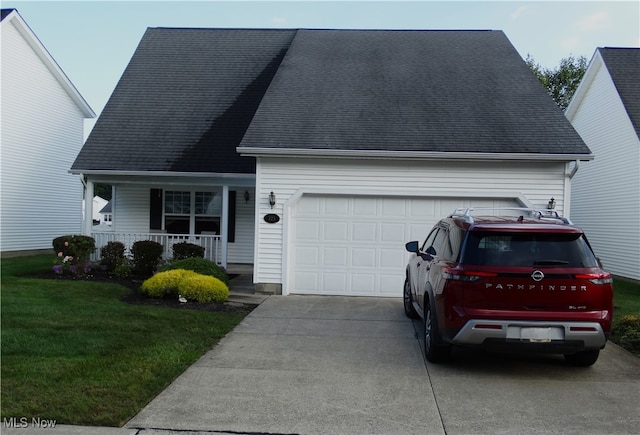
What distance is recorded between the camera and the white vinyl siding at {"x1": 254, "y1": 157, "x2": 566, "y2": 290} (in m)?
11.7

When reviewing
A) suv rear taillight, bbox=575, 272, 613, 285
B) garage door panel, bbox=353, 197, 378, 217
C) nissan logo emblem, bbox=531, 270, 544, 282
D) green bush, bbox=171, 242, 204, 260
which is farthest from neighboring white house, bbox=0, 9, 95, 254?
suv rear taillight, bbox=575, 272, 613, 285

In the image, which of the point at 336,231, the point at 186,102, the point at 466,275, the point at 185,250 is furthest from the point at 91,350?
the point at 186,102

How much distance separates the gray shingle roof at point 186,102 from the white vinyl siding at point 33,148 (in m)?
5.17

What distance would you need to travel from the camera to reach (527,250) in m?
5.93

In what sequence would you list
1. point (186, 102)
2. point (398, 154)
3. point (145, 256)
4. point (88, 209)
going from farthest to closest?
point (186, 102), point (88, 209), point (145, 256), point (398, 154)

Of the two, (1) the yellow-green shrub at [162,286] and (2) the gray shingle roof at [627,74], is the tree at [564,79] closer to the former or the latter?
(2) the gray shingle roof at [627,74]

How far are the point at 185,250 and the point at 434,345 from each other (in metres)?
9.16

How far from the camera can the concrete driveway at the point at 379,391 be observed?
4710 millimetres

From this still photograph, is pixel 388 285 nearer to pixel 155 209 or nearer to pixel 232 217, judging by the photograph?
pixel 232 217

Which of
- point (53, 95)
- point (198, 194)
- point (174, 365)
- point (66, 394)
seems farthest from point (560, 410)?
point (53, 95)

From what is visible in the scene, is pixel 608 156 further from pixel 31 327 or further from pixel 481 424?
pixel 31 327

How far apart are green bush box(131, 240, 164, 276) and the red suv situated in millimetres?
9373

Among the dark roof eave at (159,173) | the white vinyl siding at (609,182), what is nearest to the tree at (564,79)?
the white vinyl siding at (609,182)

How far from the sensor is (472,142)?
11.7 m
